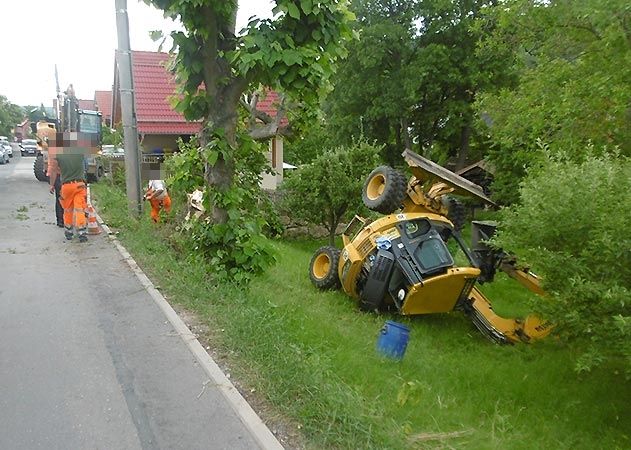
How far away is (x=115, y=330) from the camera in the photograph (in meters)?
5.27

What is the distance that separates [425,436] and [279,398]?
109 centimetres

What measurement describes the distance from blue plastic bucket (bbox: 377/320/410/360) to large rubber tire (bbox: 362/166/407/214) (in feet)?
9.49

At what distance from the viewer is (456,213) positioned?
9641 mm

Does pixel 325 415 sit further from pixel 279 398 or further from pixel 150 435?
pixel 150 435

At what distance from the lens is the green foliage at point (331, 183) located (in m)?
14.4

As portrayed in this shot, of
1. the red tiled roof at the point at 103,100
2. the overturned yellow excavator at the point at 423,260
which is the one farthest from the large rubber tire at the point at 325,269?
the red tiled roof at the point at 103,100

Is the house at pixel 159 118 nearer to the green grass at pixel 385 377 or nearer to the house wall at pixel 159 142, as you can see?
the house wall at pixel 159 142

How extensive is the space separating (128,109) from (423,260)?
21.8 feet

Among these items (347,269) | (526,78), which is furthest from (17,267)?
(526,78)

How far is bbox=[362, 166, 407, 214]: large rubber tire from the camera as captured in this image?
8.48m

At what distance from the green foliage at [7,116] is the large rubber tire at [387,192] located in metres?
76.8

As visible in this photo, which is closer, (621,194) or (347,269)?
(621,194)

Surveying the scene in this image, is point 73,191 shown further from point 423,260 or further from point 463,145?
point 463,145

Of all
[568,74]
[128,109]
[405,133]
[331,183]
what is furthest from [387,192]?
[405,133]
